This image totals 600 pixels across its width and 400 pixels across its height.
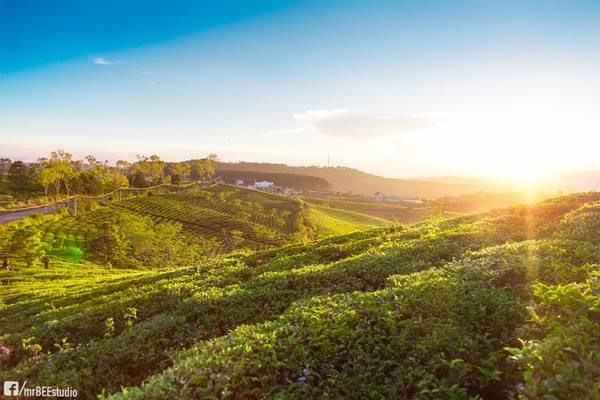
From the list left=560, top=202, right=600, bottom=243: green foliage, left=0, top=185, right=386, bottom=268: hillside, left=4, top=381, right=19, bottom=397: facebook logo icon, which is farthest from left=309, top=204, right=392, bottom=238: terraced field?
left=4, top=381, right=19, bottom=397: facebook logo icon

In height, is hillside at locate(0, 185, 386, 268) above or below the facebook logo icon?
below

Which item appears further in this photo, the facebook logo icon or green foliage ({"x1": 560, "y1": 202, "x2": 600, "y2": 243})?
green foliage ({"x1": 560, "y1": 202, "x2": 600, "y2": 243})

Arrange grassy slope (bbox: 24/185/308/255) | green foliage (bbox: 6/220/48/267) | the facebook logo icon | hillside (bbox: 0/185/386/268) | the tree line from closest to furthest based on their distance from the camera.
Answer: the facebook logo icon → green foliage (bbox: 6/220/48/267) → hillside (bbox: 0/185/386/268) → grassy slope (bbox: 24/185/308/255) → the tree line

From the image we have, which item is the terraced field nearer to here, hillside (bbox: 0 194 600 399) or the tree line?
the tree line

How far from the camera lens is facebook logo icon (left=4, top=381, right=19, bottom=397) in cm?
741

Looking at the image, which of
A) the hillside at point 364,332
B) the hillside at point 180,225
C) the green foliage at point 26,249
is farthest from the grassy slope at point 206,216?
the hillside at point 364,332

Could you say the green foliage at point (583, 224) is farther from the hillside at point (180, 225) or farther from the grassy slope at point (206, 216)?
the grassy slope at point (206, 216)

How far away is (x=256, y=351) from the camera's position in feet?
20.8

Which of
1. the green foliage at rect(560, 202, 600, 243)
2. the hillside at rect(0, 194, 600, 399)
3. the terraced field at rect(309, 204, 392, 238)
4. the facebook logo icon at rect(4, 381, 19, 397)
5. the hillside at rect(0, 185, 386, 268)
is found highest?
the green foliage at rect(560, 202, 600, 243)

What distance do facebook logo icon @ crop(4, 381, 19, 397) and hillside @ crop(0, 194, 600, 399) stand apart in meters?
0.28

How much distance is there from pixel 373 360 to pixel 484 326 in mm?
2397

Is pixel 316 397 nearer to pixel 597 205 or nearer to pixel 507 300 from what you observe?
pixel 507 300

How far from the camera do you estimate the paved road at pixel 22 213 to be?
90.5m

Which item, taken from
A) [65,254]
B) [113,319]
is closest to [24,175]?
[65,254]
